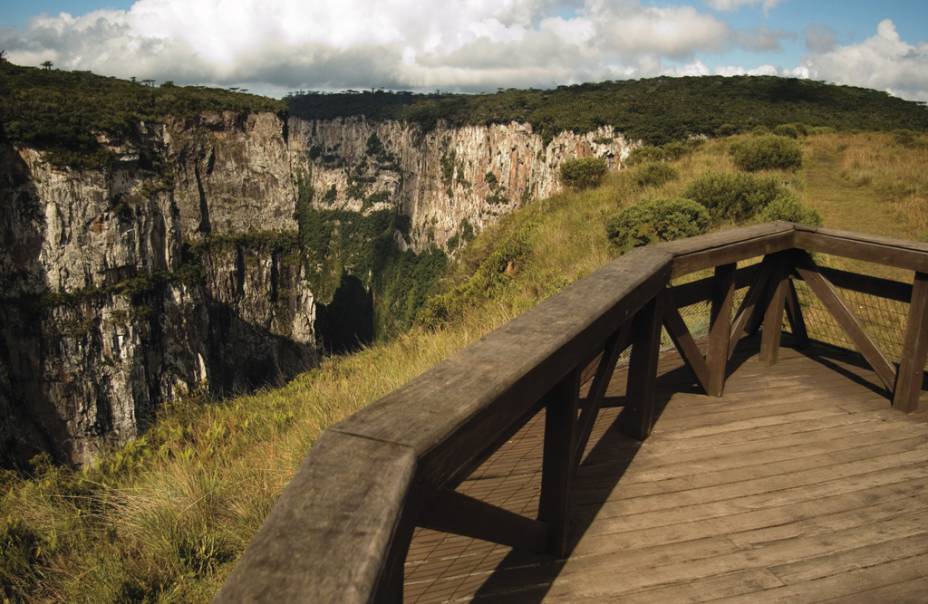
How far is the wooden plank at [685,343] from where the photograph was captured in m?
3.59

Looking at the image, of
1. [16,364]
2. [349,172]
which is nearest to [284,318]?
[16,364]

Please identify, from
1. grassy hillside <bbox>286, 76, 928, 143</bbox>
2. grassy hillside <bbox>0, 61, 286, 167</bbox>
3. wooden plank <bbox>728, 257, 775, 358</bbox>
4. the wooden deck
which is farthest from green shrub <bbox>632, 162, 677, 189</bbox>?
grassy hillside <bbox>0, 61, 286, 167</bbox>

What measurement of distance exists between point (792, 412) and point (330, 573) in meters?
3.77

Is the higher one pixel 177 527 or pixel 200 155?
pixel 200 155

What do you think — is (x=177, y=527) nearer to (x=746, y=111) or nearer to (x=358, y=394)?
(x=358, y=394)

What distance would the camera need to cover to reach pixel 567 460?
2322mm

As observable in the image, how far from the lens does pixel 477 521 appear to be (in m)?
1.73

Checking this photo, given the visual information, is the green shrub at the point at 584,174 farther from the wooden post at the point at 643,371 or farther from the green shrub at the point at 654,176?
the wooden post at the point at 643,371

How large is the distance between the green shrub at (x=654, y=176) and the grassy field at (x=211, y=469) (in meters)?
2.91

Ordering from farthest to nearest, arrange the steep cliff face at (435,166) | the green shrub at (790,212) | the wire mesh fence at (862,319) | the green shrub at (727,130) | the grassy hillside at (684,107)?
the steep cliff face at (435,166) < the grassy hillside at (684,107) < the green shrub at (727,130) < the green shrub at (790,212) < the wire mesh fence at (862,319)

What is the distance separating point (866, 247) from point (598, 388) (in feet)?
8.44

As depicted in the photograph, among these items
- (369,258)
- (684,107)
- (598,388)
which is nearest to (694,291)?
(598,388)

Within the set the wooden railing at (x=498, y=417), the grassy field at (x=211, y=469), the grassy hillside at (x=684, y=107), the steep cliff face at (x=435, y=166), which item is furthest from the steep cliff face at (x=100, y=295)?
the grassy hillside at (x=684, y=107)

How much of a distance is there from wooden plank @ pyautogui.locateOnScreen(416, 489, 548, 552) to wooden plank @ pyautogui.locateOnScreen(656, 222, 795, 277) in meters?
1.81
